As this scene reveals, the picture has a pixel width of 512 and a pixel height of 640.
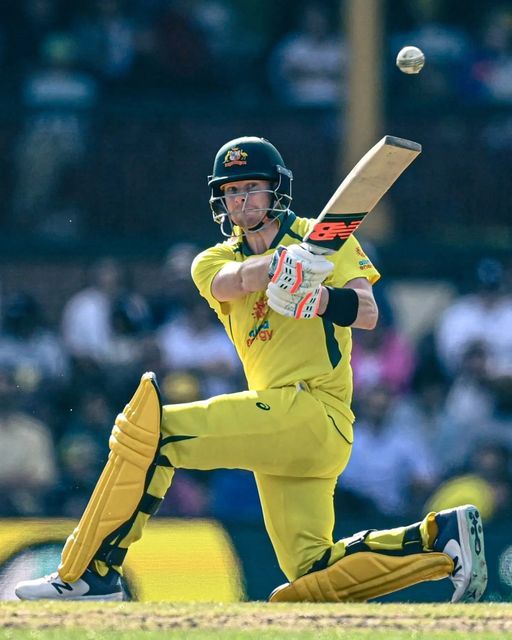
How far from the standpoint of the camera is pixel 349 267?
5.68 metres

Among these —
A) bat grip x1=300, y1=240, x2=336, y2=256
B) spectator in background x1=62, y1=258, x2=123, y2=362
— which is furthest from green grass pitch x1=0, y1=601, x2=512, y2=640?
spectator in background x1=62, y1=258, x2=123, y2=362

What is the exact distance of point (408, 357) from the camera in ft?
33.8

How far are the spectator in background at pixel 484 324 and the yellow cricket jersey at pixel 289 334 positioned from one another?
4480 mm

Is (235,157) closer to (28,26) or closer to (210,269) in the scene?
(210,269)

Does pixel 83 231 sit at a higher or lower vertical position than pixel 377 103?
lower

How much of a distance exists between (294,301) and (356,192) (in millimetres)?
495

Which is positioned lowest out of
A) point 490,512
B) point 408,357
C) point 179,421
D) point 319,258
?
point 490,512

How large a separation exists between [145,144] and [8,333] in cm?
232

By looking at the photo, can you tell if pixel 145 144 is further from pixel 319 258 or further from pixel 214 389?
pixel 319 258

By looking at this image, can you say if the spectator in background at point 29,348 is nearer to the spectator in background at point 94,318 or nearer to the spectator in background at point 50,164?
the spectator in background at point 94,318

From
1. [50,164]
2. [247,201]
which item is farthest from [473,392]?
[247,201]

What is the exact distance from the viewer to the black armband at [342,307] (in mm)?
5406

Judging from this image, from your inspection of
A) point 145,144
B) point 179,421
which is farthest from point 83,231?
point 179,421

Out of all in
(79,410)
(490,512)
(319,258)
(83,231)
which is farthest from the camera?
(83,231)
